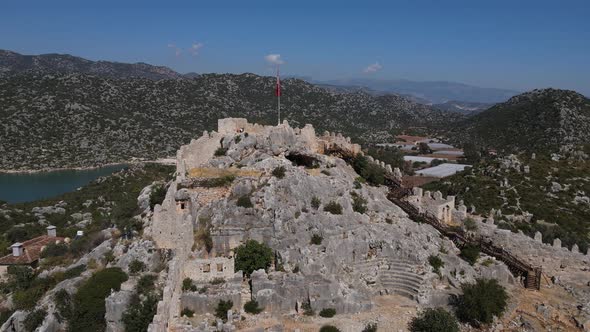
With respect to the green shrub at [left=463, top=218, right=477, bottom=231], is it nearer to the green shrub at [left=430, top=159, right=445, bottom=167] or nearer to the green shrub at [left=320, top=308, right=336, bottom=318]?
A: the green shrub at [left=320, top=308, right=336, bottom=318]

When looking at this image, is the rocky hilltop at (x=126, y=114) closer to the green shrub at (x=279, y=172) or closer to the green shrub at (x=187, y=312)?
the green shrub at (x=279, y=172)

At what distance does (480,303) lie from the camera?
22.3 m

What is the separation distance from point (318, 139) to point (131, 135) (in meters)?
87.9

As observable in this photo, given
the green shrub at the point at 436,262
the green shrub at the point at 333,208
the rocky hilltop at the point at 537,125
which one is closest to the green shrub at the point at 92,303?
the green shrub at the point at 333,208

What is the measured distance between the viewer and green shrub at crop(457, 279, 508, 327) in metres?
22.3

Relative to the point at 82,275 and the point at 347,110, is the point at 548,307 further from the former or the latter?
the point at 347,110

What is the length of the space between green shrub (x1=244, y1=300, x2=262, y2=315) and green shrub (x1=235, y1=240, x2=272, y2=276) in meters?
1.65

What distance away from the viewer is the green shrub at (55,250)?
111ft

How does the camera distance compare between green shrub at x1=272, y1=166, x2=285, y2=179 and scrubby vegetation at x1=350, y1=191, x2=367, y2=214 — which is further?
scrubby vegetation at x1=350, y1=191, x2=367, y2=214

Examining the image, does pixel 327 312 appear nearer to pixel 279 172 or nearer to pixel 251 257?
pixel 251 257

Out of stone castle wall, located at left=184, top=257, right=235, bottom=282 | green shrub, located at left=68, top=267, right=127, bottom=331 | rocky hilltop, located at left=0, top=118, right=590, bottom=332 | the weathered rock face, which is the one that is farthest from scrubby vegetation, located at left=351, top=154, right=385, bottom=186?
green shrub, located at left=68, top=267, right=127, bottom=331

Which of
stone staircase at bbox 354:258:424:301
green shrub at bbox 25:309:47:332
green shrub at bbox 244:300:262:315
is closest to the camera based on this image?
green shrub at bbox 244:300:262:315

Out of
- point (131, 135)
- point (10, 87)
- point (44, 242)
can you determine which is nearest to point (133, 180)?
point (44, 242)

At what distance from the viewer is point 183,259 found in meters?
22.1
